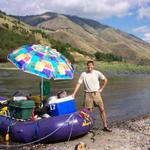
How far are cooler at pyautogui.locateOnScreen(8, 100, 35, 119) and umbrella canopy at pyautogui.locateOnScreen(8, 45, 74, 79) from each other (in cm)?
148

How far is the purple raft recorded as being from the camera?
12.4 metres

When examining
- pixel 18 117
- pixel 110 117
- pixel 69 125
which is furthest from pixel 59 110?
pixel 110 117

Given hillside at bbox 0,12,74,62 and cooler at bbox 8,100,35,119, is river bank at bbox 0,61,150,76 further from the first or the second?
cooler at bbox 8,100,35,119

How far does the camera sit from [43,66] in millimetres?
12438

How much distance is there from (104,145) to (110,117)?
316 inches

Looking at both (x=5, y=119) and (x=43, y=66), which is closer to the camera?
(x=43, y=66)

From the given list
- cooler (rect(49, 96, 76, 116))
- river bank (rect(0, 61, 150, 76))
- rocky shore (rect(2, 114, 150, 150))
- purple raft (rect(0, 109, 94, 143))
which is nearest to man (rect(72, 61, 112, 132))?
cooler (rect(49, 96, 76, 116))

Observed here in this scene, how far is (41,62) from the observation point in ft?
41.0

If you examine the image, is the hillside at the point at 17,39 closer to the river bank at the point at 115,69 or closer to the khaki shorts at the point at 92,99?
the river bank at the point at 115,69

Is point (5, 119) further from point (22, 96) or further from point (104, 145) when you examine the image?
point (104, 145)

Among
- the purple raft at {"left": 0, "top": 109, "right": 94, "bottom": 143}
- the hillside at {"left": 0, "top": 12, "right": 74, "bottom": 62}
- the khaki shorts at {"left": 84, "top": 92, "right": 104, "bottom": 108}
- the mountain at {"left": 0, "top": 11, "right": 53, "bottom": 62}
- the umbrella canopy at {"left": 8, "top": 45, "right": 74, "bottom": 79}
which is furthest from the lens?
the hillside at {"left": 0, "top": 12, "right": 74, "bottom": 62}

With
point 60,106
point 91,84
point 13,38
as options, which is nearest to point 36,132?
point 60,106

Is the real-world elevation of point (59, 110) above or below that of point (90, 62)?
below

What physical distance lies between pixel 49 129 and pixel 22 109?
1372mm
